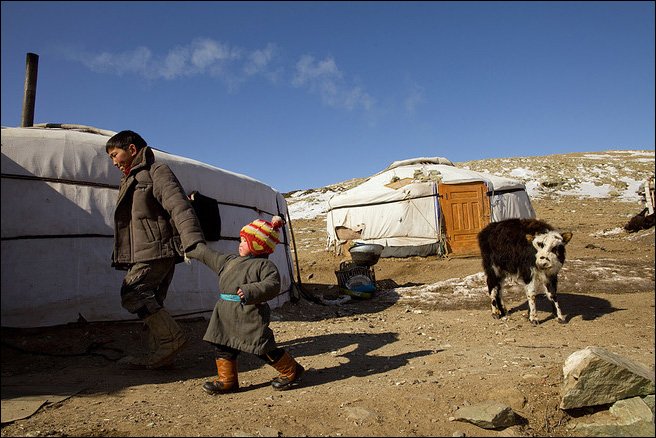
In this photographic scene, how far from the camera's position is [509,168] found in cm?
3303

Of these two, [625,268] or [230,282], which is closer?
[230,282]

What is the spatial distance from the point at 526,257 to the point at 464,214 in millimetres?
7092

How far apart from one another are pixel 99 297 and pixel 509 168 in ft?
109

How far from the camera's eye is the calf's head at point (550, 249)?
187 inches

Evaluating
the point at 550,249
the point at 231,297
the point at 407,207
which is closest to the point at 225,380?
the point at 231,297

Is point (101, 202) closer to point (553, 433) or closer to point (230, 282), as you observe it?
point (230, 282)

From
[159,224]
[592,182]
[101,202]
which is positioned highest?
[592,182]

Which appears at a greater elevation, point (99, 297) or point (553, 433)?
point (99, 297)

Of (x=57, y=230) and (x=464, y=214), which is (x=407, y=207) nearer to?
(x=464, y=214)

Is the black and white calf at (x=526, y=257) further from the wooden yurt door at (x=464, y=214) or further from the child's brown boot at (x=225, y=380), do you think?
the wooden yurt door at (x=464, y=214)

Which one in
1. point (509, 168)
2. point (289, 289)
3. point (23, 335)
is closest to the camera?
point (23, 335)

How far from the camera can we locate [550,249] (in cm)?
476

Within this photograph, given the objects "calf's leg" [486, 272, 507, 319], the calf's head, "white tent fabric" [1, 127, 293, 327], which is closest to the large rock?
the calf's head

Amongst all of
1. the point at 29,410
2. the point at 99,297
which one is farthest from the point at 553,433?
the point at 99,297
